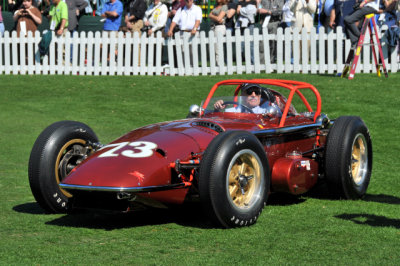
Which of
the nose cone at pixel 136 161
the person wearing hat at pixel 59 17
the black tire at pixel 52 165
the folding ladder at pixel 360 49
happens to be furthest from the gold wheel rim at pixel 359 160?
the person wearing hat at pixel 59 17

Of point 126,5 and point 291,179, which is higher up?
point 126,5

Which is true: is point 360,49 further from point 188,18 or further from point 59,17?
point 59,17

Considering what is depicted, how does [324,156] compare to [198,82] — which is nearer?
[324,156]

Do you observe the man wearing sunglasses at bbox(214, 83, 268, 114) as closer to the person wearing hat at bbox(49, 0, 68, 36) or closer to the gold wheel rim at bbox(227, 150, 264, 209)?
the gold wheel rim at bbox(227, 150, 264, 209)

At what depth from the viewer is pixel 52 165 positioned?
291 inches

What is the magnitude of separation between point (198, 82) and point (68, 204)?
1013 cm

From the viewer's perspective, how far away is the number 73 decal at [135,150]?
22.8 ft

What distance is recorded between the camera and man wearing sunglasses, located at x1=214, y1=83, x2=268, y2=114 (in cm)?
837

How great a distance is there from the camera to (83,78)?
18.8 metres

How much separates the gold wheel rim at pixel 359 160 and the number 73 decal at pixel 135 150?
9.35ft

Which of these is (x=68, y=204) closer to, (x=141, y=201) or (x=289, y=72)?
(x=141, y=201)

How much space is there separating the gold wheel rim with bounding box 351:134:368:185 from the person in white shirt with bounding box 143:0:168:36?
443 inches

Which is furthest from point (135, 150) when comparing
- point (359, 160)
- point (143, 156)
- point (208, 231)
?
point (359, 160)

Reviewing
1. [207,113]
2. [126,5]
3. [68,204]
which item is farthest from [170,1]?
[68,204]
